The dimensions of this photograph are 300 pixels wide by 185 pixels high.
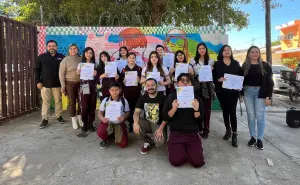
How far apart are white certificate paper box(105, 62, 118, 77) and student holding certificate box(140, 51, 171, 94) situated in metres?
0.62

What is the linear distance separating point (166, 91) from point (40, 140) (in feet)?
8.67

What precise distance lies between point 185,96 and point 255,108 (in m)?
1.58

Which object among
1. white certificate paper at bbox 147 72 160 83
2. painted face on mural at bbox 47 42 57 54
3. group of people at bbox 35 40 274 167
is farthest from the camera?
painted face on mural at bbox 47 42 57 54

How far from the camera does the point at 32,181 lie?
136 inches

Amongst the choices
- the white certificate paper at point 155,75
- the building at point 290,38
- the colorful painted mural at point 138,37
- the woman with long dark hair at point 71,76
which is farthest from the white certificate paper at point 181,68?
the building at point 290,38

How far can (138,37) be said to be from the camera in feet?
24.4

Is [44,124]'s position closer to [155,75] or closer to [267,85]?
[155,75]

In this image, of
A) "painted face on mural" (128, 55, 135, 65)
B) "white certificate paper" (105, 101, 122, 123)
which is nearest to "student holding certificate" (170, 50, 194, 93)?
"painted face on mural" (128, 55, 135, 65)

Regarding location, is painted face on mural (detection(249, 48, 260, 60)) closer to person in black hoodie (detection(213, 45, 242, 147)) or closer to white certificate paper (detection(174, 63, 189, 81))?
person in black hoodie (detection(213, 45, 242, 147))

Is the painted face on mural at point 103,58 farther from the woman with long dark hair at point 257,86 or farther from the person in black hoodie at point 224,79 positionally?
the woman with long dark hair at point 257,86

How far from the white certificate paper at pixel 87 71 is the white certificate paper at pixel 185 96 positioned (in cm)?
217

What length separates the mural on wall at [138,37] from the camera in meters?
7.40

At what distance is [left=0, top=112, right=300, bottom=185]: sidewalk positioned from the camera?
11.5 feet

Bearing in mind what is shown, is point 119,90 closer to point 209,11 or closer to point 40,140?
point 40,140
